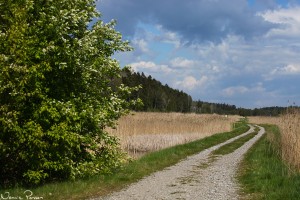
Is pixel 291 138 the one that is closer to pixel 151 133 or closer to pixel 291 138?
pixel 291 138

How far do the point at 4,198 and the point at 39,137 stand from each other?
1981 millimetres

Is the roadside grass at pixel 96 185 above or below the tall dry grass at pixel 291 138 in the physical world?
below

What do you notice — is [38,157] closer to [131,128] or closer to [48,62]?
[48,62]

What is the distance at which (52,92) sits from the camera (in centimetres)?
1300

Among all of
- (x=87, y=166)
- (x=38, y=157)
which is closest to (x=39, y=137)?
(x=38, y=157)

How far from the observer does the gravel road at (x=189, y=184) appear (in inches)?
443

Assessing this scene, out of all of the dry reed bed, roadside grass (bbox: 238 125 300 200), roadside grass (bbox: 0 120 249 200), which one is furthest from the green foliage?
the dry reed bed

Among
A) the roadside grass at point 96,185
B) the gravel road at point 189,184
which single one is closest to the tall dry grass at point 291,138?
the gravel road at point 189,184

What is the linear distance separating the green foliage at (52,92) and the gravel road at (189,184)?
6.38 ft

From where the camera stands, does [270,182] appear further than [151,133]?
No

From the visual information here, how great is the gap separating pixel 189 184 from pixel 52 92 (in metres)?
5.50

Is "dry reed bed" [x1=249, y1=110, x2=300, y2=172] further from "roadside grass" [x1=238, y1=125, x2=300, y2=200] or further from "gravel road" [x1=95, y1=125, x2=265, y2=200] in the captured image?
"gravel road" [x1=95, y1=125, x2=265, y2=200]

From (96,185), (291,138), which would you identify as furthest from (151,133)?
(96,185)

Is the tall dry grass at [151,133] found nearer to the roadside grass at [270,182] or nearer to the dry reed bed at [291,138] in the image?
the dry reed bed at [291,138]
